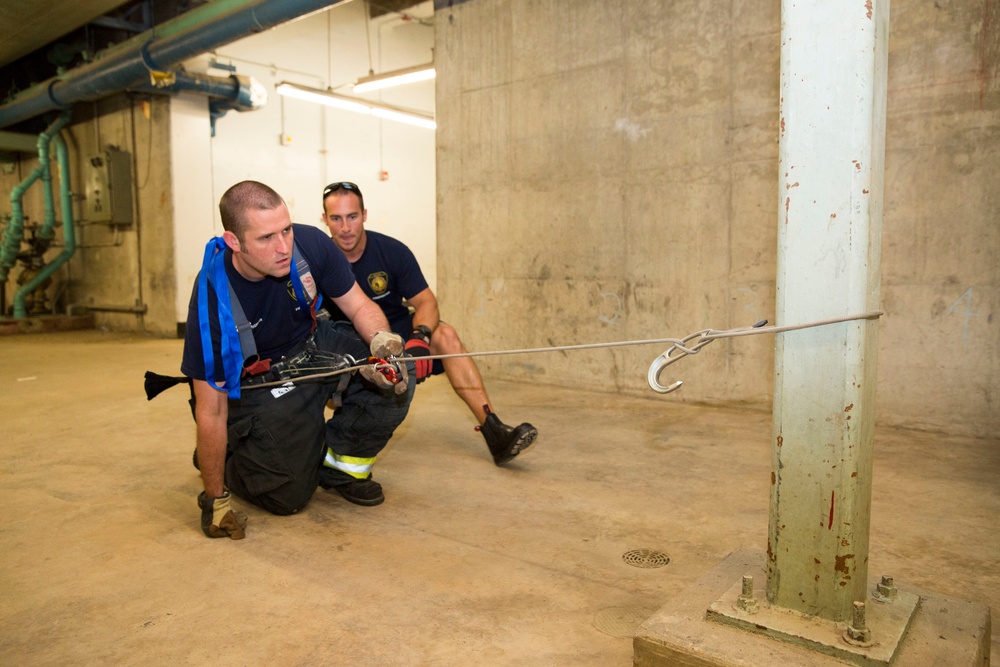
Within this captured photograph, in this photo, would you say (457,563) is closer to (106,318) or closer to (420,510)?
(420,510)

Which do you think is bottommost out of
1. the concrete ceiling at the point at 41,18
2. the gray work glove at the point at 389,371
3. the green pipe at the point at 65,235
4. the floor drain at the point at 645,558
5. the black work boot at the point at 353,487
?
the floor drain at the point at 645,558

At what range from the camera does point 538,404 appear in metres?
4.25

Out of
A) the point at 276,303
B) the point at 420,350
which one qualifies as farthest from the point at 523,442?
the point at 276,303

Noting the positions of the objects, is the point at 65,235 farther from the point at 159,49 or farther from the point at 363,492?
the point at 363,492

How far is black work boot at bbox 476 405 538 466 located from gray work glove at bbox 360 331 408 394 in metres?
0.70

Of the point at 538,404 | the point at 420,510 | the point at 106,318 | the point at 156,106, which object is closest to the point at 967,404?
the point at 538,404

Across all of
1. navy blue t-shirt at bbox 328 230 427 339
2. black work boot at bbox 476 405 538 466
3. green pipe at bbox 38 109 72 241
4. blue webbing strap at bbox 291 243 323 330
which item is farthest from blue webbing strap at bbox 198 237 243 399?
green pipe at bbox 38 109 72 241

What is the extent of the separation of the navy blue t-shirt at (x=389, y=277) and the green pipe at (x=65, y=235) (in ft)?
23.9

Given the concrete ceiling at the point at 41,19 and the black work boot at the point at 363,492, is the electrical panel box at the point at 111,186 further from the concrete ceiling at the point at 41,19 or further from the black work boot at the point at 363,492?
the black work boot at the point at 363,492

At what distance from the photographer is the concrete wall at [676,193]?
11.1 feet

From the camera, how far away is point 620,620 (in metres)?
1.74

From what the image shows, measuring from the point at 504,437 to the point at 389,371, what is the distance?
31.9 inches

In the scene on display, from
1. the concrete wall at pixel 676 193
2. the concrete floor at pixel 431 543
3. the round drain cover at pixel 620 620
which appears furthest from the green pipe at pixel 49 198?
the round drain cover at pixel 620 620

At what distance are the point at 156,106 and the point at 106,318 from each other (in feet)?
9.01
